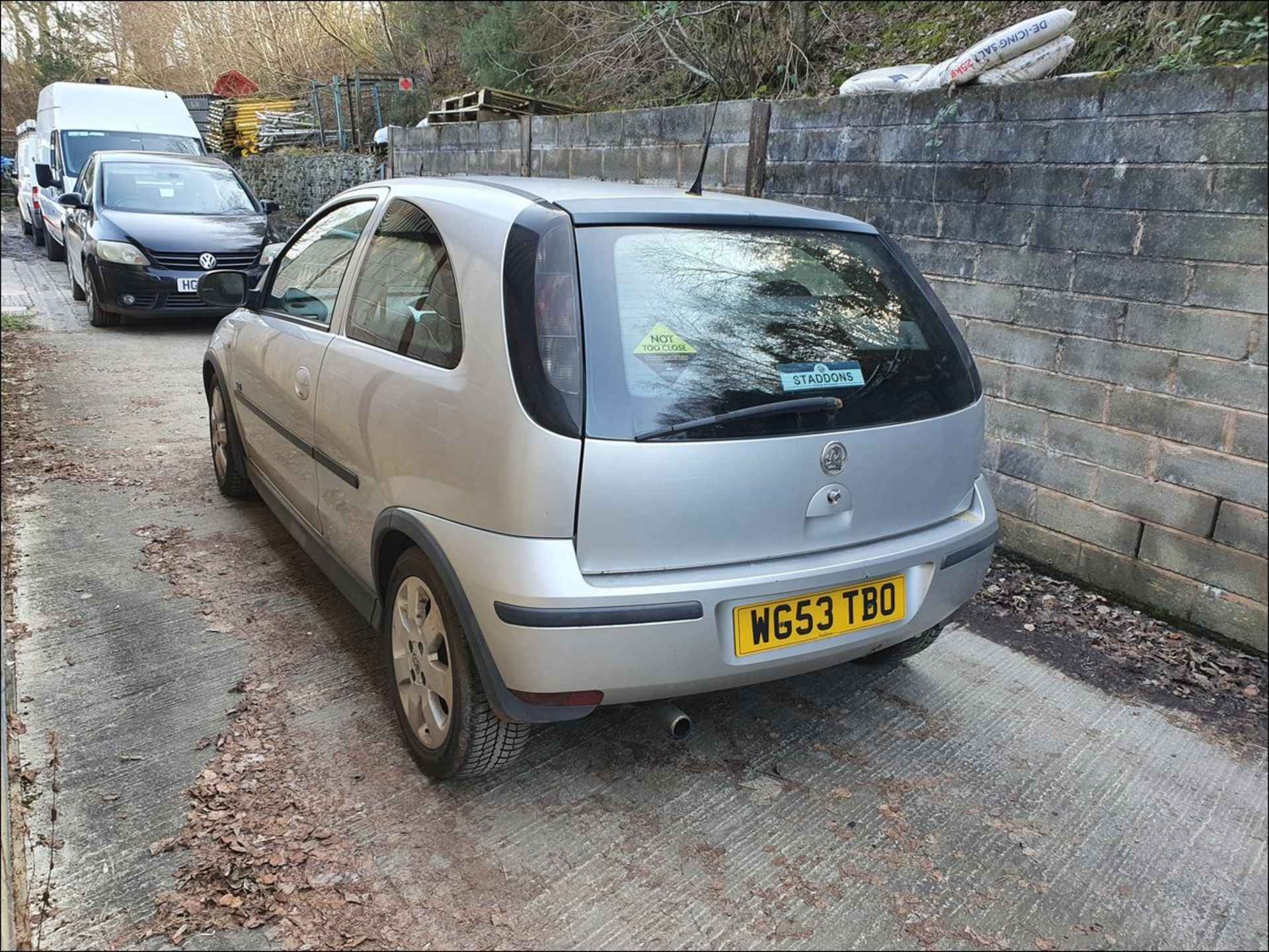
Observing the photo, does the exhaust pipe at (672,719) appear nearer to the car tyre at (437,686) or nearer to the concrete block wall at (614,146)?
the car tyre at (437,686)

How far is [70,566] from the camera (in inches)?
149

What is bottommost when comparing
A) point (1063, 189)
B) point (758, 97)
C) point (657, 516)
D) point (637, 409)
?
point (657, 516)

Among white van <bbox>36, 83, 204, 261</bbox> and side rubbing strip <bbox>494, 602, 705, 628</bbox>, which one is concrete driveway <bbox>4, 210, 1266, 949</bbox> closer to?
side rubbing strip <bbox>494, 602, 705, 628</bbox>

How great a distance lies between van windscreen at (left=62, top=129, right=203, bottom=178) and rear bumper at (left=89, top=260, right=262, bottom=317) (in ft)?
16.6

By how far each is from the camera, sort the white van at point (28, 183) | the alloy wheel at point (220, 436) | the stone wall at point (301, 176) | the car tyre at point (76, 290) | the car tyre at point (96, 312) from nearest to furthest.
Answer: the alloy wheel at point (220, 436) → the car tyre at point (96, 312) → the car tyre at point (76, 290) → the stone wall at point (301, 176) → the white van at point (28, 183)

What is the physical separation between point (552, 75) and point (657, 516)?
32.9 ft

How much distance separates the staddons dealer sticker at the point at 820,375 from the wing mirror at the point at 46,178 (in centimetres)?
1353

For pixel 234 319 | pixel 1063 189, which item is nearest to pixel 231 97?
pixel 234 319

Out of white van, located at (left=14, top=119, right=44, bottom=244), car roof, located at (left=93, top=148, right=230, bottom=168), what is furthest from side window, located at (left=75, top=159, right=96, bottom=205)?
white van, located at (left=14, top=119, right=44, bottom=244)

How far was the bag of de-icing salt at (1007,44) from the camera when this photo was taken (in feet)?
13.2

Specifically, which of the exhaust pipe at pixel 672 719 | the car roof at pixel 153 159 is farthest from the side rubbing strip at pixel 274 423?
the car roof at pixel 153 159

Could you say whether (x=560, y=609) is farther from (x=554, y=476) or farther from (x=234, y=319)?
(x=234, y=319)

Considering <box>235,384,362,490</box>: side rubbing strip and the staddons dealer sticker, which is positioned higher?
the staddons dealer sticker

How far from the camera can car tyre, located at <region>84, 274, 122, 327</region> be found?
893cm
